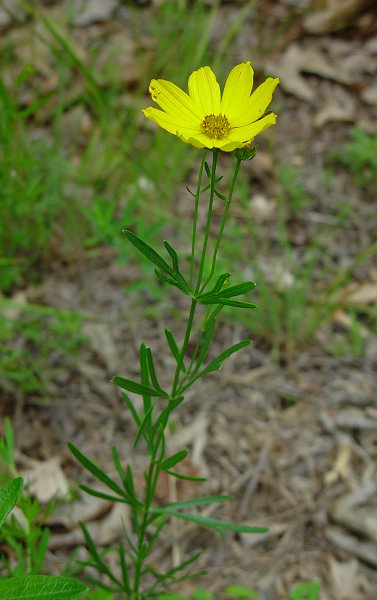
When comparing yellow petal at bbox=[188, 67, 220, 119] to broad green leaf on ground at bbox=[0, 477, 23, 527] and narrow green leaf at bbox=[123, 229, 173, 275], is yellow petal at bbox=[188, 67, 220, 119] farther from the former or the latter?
broad green leaf on ground at bbox=[0, 477, 23, 527]

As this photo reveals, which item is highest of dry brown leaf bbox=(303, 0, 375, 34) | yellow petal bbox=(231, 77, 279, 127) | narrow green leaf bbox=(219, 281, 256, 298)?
dry brown leaf bbox=(303, 0, 375, 34)

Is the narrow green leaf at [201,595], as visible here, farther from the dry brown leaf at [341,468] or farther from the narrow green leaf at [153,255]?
the narrow green leaf at [153,255]

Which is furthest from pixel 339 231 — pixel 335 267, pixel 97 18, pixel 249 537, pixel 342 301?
pixel 97 18

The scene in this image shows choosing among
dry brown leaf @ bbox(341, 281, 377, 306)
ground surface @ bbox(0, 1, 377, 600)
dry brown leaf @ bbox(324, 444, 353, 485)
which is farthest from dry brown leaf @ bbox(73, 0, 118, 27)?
dry brown leaf @ bbox(324, 444, 353, 485)

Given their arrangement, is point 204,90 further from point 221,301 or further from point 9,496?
point 9,496

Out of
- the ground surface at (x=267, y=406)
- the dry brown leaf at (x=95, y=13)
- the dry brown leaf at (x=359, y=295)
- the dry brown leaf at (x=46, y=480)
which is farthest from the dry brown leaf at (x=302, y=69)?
the dry brown leaf at (x=46, y=480)

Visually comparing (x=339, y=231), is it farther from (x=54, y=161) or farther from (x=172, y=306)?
(x=54, y=161)
